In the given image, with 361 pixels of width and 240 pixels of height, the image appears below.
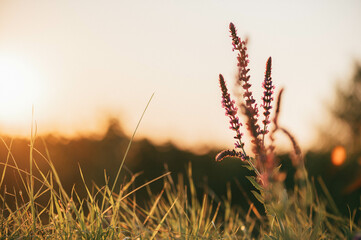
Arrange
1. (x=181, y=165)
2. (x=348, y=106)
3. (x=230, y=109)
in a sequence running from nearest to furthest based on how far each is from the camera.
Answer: (x=230, y=109) < (x=181, y=165) < (x=348, y=106)

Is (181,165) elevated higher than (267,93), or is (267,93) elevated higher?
(267,93)

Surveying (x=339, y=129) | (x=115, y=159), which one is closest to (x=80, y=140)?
(x=115, y=159)

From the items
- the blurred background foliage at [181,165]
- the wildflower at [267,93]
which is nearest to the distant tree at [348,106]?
the blurred background foliage at [181,165]

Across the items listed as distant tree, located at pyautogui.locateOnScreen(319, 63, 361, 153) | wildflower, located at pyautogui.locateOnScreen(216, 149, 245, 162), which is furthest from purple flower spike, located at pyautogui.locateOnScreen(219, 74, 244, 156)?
distant tree, located at pyautogui.locateOnScreen(319, 63, 361, 153)

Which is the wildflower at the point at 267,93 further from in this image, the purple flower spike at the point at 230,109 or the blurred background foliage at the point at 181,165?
the blurred background foliage at the point at 181,165

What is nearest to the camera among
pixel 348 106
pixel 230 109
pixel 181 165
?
pixel 230 109

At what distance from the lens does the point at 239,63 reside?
2.50 m

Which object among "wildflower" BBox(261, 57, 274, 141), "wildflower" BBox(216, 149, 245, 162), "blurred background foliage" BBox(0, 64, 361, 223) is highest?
"wildflower" BBox(261, 57, 274, 141)

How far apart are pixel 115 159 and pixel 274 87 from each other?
287 inches

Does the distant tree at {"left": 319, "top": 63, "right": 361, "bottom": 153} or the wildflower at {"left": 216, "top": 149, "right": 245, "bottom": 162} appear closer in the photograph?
the wildflower at {"left": 216, "top": 149, "right": 245, "bottom": 162}

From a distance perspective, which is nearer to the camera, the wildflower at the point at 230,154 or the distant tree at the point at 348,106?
the wildflower at the point at 230,154

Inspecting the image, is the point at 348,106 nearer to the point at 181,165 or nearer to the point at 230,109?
the point at 181,165

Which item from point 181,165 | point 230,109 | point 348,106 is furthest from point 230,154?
point 348,106

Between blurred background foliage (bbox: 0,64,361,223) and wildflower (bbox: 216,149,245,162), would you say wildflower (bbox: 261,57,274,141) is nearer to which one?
wildflower (bbox: 216,149,245,162)
